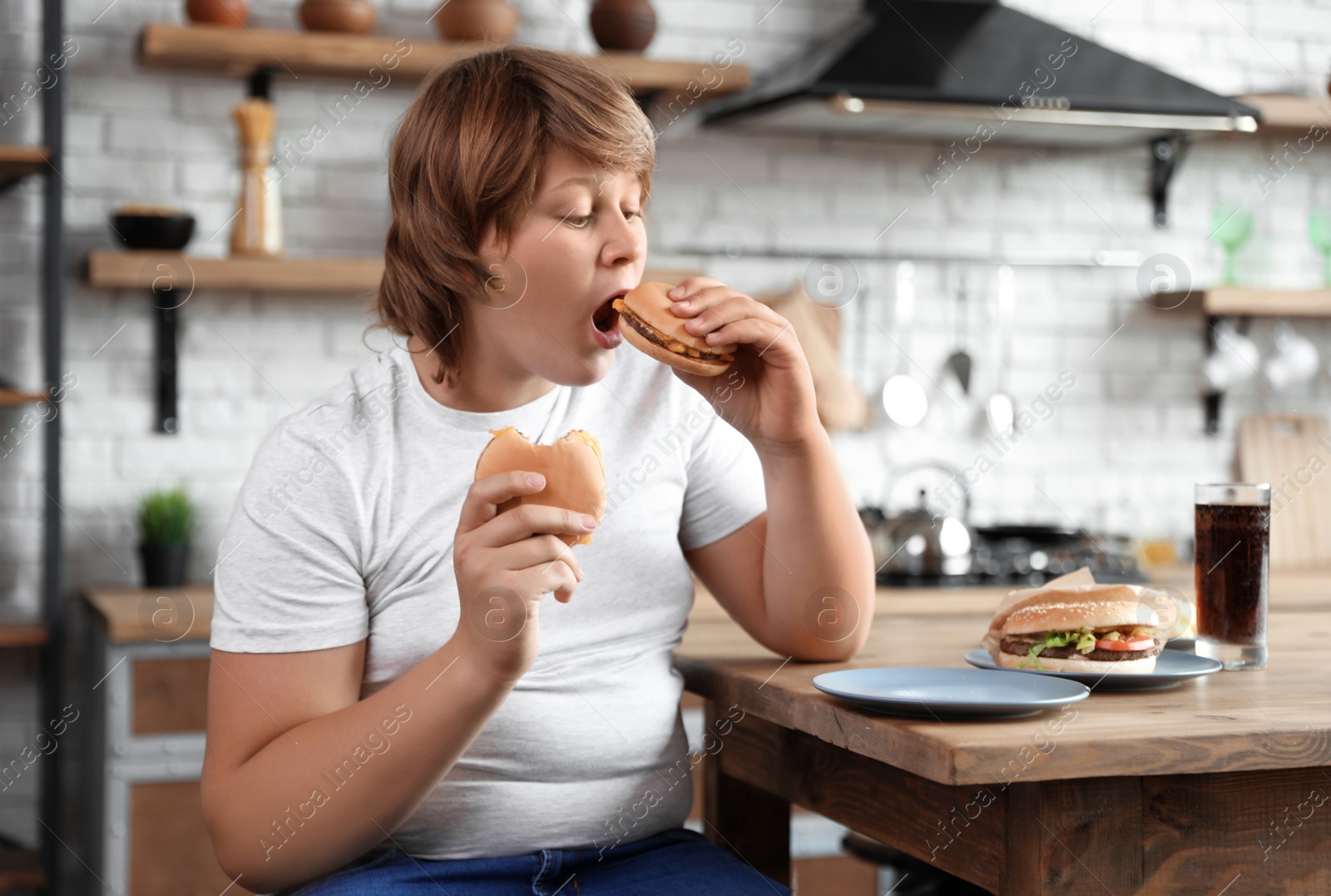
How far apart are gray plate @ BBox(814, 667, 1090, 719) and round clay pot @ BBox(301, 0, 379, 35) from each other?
2297 mm

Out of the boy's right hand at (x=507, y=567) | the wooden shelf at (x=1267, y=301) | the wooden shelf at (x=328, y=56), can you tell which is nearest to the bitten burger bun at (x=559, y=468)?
the boy's right hand at (x=507, y=567)

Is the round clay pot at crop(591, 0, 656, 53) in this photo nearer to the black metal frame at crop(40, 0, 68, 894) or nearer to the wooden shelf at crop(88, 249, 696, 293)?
the wooden shelf at crop(88, 249, 696, 293)

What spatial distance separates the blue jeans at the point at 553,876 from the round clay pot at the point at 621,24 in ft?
7.43

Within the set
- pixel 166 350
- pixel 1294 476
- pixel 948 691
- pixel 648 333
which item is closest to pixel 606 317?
pixel 648 333

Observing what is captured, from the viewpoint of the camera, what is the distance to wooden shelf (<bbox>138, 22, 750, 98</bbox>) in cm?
290

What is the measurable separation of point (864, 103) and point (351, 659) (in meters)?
2.14

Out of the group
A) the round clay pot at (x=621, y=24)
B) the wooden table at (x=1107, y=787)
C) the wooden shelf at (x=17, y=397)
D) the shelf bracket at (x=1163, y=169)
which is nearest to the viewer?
the wooden table at (x=1107, y=787)

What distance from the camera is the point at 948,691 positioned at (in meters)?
1.15

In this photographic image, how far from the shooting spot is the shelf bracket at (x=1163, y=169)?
12.5 feet

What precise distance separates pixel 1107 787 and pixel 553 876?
20.9 inches

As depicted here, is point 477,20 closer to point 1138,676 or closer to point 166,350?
point 166,350

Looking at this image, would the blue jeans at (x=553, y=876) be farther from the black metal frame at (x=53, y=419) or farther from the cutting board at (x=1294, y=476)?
the cutting board at (x=1294, y=476)

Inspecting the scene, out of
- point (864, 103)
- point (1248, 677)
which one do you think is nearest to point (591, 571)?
point (1248, 677)

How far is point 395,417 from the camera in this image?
54.1 inches
